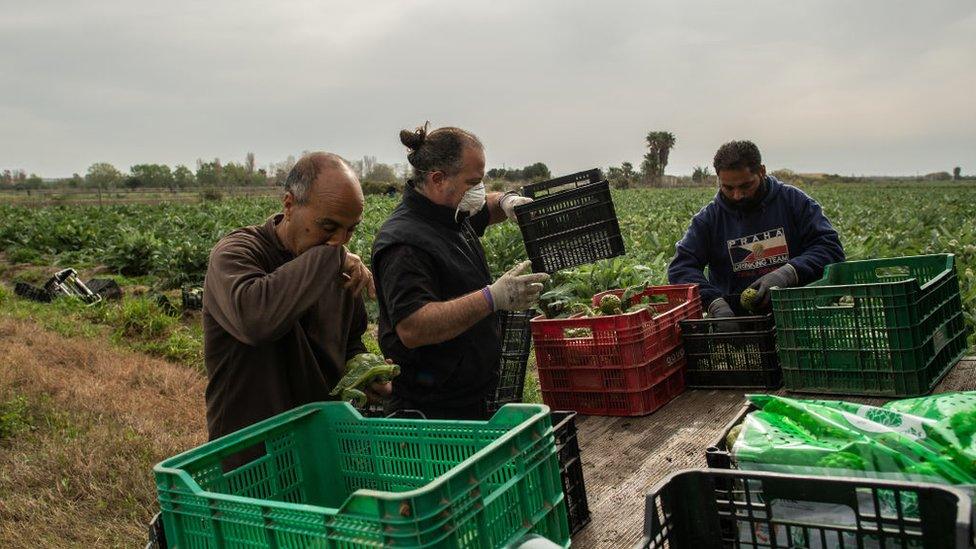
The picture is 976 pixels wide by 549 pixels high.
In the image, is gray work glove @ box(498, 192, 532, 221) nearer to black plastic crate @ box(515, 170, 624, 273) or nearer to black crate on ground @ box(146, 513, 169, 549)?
black plastic crate @ box(515, 170, 624, 273)

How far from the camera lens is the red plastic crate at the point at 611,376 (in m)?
3.97

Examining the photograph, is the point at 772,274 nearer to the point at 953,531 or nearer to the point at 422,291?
the point at 422,291

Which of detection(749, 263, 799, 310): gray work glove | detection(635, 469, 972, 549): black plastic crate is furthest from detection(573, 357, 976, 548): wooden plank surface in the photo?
detection(635, 469, 972, 549): black plastic crate

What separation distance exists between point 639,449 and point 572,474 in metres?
0.83

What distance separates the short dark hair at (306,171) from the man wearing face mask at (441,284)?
62 cm

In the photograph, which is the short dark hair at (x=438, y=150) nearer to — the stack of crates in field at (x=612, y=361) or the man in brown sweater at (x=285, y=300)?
the man in brown sweater at (x=285, y=300)

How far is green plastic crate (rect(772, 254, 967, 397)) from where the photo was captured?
330cm

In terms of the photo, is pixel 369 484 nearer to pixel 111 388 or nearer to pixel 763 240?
pixel 763 240

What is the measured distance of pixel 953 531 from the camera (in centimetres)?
135

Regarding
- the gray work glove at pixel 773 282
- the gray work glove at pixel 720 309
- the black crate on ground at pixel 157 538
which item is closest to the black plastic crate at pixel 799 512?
the black crate on ground at pixel 157 538

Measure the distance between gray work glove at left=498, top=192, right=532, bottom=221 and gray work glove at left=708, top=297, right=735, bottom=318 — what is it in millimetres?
1435

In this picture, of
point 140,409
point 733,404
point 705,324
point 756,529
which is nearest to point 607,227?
point 705,324

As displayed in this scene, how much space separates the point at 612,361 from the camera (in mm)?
4059

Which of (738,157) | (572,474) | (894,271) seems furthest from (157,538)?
(894,271)
